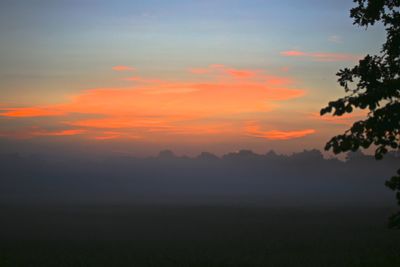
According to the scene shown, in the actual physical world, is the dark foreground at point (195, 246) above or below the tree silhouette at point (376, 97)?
below

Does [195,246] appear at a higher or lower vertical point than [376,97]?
lower

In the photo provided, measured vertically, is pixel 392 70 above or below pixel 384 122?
above

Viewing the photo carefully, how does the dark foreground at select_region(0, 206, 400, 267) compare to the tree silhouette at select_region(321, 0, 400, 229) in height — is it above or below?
below

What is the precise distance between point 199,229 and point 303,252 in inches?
1070

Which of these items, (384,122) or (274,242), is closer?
(384,122)

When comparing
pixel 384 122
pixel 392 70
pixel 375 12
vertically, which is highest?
pixel 375 12

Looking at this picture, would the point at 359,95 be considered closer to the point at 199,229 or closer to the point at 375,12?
the point at 375,12

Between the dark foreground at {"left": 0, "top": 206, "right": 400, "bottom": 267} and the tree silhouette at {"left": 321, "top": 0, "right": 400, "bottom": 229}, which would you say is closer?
the tree silhouette at {"left": 321, "top": 0, "right": 400, "bottom": 229}

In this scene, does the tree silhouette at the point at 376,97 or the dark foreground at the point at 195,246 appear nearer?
the tree silhouette at the point at 376,97

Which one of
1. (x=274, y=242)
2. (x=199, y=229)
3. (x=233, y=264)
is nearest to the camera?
(x=233, y=264)

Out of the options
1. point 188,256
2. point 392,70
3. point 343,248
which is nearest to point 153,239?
point 188,256

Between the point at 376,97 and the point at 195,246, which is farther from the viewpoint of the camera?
the point at 195,246

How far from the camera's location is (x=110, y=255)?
3975 centimetres

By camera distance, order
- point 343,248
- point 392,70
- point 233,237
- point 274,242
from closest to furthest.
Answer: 1. point 392,70
2. point 343,248
3. point 274,242
4. point 233,237
